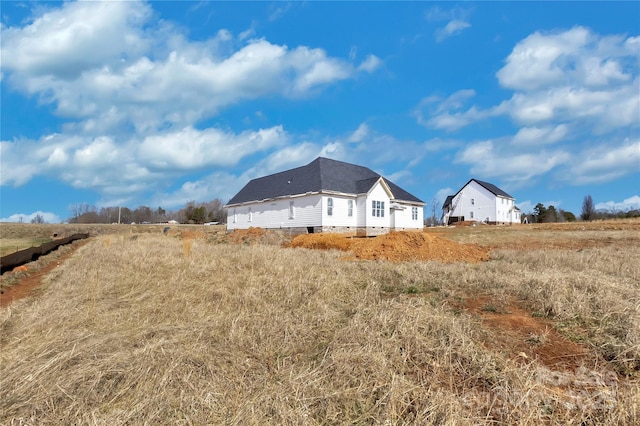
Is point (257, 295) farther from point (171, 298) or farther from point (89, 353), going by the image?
point (89, 353)

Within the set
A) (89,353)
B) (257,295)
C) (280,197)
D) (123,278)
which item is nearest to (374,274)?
(257,295)

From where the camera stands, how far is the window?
27316 mm

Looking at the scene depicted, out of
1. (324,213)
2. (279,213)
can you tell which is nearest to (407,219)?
(324,213)

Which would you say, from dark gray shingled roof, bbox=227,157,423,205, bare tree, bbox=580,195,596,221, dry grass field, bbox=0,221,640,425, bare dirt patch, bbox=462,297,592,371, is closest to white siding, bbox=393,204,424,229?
dark gray shingled roof, bbox=227,157,423,205

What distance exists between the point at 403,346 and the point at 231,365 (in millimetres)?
1923

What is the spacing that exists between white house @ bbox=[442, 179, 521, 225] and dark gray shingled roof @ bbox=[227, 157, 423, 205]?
2075 centimetres

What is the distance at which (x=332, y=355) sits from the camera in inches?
141

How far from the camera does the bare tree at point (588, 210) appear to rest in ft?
177

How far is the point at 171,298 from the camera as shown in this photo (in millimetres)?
6410

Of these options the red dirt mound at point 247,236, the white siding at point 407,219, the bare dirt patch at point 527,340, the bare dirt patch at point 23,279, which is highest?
the white siding at point 407,219

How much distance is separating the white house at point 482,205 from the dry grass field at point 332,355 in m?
44.7

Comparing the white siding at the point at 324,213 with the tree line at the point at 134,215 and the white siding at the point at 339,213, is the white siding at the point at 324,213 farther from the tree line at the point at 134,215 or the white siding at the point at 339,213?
the tree line at the point at 134,215

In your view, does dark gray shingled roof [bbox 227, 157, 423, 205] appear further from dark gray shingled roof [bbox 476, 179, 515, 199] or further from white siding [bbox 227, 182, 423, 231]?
dark gray shingled roof [bbox 476, 179, 515, 199]

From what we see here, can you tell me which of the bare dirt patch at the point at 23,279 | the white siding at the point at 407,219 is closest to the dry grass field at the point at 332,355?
the bare dirt patch at the point at 23,279
